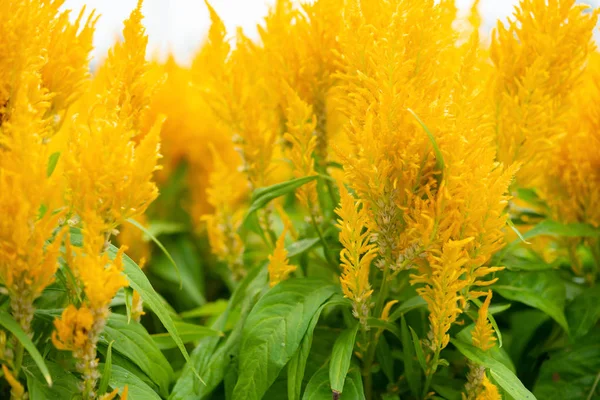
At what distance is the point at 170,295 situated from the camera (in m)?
2.59

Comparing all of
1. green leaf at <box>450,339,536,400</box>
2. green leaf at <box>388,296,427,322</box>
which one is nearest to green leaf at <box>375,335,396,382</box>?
green leaf at <box>388,296,427,322</box>

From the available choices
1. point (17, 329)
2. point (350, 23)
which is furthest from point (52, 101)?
point (350, 23)

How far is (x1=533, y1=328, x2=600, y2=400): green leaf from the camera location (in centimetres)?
155

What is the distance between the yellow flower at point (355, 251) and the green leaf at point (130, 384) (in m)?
0.42

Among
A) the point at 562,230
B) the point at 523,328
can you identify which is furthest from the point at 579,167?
the point at 523,328

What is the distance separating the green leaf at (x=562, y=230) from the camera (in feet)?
5.13

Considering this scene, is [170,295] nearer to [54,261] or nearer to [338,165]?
[338,165]

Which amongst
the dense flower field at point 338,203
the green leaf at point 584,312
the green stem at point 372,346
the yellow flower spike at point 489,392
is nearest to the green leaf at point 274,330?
the dense flower field at point 338,203

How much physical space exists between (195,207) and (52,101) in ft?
4.85

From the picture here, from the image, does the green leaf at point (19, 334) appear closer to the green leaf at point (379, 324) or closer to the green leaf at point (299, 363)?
the green leaf at point (299, 363)

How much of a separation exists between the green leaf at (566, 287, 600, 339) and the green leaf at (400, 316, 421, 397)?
471mm

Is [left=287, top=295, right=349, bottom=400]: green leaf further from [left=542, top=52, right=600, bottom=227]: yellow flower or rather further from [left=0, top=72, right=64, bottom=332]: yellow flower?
[left=542, top=52, right=600, bottom=227]: yellow flower

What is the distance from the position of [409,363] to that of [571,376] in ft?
1.69

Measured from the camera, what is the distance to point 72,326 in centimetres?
99
